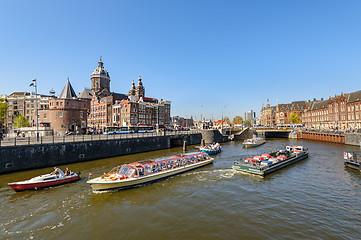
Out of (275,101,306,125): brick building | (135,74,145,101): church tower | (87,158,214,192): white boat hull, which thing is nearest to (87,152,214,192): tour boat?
(87,158,214,192): white boat hull

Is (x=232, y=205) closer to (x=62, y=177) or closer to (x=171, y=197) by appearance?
(x=171, y=197)

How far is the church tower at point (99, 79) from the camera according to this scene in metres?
109

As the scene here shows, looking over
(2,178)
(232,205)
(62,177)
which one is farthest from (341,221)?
(2,178)

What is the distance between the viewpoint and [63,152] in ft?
106

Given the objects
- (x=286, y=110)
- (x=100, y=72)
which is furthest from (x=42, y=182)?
(x=286, y=110)

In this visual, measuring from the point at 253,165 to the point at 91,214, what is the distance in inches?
863

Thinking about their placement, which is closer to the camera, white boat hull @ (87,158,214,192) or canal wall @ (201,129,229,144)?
white boat hull @ (87,158,214,192)

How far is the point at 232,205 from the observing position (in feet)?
54.8

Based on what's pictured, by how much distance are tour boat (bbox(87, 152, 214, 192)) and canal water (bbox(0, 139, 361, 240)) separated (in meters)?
0.81

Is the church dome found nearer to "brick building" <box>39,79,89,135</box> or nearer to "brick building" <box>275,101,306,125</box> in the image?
"brick building" <box>39,79,89,135</box>

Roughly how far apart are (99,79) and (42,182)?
100655 mm

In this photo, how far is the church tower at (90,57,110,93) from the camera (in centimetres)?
10919

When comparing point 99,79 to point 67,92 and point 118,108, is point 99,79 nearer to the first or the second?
point 118,108

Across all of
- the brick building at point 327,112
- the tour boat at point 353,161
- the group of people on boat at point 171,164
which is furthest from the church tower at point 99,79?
the brick building at point 327,112
